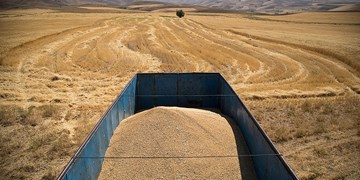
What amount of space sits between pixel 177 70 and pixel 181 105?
20.8 feet

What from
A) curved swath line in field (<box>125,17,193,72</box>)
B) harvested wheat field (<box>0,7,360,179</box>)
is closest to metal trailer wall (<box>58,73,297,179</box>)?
harvested wheat field (<box>0,7,360,179</box>)

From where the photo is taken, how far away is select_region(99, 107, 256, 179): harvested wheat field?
17.9ft

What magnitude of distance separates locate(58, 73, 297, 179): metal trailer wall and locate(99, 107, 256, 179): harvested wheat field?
248 millimetres

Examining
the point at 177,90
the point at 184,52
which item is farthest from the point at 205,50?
the point at 177,90

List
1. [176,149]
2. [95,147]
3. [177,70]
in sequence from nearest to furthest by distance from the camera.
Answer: [95,147]
[176,149]
[177,70]

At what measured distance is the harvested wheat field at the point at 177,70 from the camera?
24.3 feet

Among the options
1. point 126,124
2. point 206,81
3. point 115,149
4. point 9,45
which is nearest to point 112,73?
point 206,81

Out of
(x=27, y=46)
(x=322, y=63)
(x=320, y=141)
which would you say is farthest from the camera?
(x=27, y=46)

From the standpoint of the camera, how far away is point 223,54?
1975 centimetres

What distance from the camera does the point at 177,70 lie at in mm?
15789

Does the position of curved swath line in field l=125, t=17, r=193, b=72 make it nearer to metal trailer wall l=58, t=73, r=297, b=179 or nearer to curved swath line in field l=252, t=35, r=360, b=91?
metal trailer wall l=58, t=73, r=297, b=179

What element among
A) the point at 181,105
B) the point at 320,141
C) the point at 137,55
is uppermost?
the point at 137,55

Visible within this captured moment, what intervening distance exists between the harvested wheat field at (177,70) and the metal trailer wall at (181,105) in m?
1.59

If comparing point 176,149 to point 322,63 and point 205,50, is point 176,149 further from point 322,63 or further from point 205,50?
point 205,50
